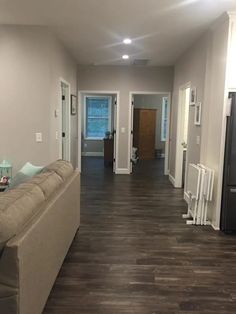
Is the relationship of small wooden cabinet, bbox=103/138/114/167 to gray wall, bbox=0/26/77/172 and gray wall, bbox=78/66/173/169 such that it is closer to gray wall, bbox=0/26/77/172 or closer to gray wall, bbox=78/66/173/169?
gray wall, bbox=78/66/173/169

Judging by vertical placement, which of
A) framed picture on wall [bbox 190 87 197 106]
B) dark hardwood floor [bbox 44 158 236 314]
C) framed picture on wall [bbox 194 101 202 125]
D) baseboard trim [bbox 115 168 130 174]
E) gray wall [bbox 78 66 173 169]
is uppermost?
gray wall [bbox 78 66 173 169]

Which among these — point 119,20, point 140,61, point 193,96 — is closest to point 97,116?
point 140,61

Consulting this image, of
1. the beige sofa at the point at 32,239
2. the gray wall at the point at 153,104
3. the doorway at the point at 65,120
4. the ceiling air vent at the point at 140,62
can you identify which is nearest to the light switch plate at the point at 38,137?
the doorway at the point at 65,120

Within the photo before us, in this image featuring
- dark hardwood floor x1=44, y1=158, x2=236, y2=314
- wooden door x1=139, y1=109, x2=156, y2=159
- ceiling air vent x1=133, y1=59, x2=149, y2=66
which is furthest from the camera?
wooden door x1=139, y1=109, x2=156, y2=159

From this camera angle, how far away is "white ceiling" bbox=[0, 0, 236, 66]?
352cm

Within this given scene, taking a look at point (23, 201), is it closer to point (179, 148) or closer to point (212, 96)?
point (212, 96)

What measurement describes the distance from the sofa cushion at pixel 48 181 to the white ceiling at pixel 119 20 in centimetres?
201

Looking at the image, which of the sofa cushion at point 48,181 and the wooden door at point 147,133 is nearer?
the sofa cushion at point 48,181

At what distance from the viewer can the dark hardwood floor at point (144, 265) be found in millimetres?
2383

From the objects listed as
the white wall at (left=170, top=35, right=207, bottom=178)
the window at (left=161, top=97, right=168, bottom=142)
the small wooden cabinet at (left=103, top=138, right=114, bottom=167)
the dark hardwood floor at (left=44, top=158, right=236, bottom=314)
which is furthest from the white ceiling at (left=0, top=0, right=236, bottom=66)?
the window at (left=161, top=97, right=168, bottom=142)

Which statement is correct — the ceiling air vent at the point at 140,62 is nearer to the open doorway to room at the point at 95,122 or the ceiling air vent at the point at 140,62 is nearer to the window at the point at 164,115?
the window at the point at 164,115

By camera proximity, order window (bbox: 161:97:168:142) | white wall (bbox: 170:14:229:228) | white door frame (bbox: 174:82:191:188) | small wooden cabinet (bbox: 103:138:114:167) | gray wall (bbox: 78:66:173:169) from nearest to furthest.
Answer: white wall (bbox: 170:14:229:228) < white door frame (bbox: 174:82:191:188) < gray wall (bbox: 78:66:173:169) < small wooden cabinet (bbox: 103:138:114:167) < window (bbox: 161:97:168:142)

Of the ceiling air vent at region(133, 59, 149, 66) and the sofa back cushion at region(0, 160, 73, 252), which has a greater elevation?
the ceiling air vent at region(133, 59, 149, 66)

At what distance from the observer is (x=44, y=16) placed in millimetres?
3988
